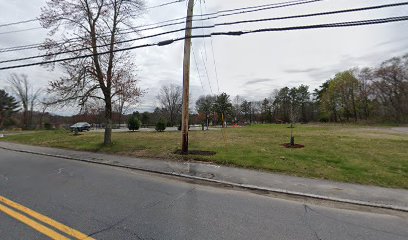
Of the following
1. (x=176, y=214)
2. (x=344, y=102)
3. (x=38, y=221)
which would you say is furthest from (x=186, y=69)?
(x=344, y=102)

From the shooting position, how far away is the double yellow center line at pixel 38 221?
360 cm

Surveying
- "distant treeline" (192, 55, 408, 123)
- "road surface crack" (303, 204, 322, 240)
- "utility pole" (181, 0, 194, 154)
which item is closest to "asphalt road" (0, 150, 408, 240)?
"road surface crack" (303, 204, 322, 240)

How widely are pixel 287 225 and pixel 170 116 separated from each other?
213 ft

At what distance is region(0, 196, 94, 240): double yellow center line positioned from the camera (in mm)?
3604

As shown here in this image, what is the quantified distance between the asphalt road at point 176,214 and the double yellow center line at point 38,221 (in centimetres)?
9

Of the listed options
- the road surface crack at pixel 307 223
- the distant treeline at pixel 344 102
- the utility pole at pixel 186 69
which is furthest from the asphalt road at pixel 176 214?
the distant treeline at pixel 344 102

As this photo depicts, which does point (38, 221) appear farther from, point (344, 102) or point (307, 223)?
point (344, 102)

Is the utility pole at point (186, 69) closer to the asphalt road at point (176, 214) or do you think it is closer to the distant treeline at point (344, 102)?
the asphalt road at point (176, 214)

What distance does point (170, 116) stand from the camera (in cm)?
6788

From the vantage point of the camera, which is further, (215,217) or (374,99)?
(374,99)

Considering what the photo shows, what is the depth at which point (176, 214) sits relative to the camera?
451 centimetres

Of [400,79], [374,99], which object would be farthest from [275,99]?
[400,79]

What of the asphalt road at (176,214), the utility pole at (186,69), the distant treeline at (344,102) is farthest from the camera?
the distant treeline at (344,102)

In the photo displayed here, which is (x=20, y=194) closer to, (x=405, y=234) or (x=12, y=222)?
(x=12, y=222)
